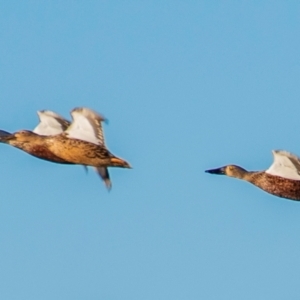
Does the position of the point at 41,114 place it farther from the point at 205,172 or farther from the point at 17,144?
the point at 205,172

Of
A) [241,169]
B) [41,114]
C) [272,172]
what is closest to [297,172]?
[272,172]

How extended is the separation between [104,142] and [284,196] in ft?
13.8

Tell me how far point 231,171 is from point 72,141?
5.17 metres

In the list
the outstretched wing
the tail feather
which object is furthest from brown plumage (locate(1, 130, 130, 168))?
the tail feather

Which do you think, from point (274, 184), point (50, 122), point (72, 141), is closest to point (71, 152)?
point (72, 141)

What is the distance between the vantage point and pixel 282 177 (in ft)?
92.3

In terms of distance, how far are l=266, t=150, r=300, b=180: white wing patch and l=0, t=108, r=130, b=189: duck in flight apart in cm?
322

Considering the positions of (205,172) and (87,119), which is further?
(205,172)

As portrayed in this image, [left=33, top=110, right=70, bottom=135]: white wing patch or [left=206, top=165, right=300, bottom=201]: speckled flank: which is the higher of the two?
[left=33, top=110, right=70, bottom=135]: white wing patch

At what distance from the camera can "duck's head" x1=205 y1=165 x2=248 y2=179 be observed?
102ft

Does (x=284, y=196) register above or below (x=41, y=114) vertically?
below

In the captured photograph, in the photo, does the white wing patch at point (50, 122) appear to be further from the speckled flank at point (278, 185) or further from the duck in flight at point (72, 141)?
the speckled flank at point (278, 185)

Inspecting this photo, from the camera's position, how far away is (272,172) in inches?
1120

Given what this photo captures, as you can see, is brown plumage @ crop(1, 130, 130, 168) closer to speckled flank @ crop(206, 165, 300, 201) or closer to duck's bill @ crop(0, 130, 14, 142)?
duck's bill @ crop(0, 130, 14, 142)
